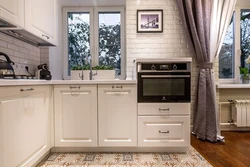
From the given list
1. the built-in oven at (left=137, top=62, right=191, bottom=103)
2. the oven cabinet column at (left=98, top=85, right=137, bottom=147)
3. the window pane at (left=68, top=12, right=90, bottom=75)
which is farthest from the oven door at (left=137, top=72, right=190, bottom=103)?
the window pane at (left=68, top=12, right=90, bottom=75)

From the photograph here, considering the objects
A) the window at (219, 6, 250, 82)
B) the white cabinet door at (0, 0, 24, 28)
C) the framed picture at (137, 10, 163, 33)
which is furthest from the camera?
the window at (219, 6, 250, 82)

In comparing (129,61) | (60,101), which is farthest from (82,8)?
(60,101)

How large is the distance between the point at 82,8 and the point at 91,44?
2.01 ft

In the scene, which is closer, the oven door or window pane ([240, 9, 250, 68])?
the oven door

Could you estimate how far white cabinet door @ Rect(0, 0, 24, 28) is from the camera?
1517 millimetres

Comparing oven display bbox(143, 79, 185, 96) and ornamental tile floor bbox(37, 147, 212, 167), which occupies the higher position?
oven display bbox(143, 79, 185, 96)

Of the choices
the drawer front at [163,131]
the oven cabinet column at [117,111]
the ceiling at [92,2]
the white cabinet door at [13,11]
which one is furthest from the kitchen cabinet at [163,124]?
the ceiling at [92,2]

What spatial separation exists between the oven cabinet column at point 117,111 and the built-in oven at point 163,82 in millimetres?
128

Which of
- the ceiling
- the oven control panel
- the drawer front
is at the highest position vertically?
the ceiling

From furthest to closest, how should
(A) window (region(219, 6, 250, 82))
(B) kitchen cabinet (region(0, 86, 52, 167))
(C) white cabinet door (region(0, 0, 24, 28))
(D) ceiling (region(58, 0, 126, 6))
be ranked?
1. (A) window (region(219, 6, 250, 82))
2. (D) ceiling (region(58, 0, 126, 6))
3. (C) white cabinet door (region(0, 0, 24, 28))
4. (B) kitchen cabinet (region(0, 86, 52, 167))

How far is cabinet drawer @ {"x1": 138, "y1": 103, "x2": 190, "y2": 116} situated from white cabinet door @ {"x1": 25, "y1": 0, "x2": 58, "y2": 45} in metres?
1.42

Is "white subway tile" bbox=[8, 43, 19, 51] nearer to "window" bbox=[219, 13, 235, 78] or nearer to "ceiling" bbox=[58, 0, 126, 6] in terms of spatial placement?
"ceiling" bbox=[58, 0, 126, 6]

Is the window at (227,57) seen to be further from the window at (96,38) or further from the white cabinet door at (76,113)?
the white cabinet door at (76,113)

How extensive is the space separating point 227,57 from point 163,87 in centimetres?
193
